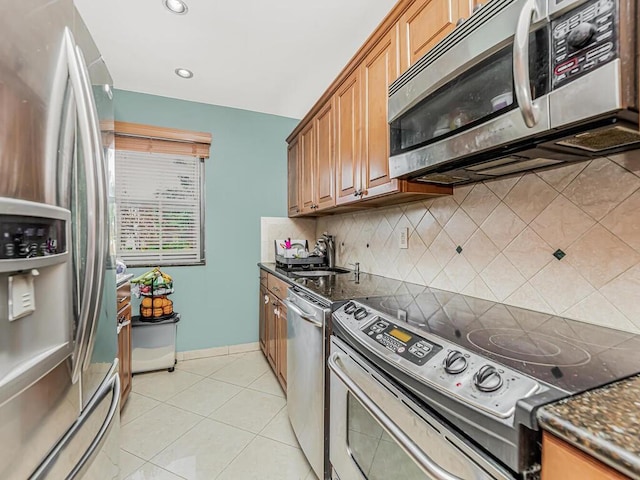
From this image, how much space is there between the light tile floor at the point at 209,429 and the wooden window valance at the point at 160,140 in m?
2.03

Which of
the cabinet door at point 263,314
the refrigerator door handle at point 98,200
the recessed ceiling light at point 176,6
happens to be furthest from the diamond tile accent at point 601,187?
the cabinet door at point 263,314

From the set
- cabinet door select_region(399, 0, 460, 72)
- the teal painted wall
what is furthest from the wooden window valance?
cabinet door select_region(399, 0, 460, 72)

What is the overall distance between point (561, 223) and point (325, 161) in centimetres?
154

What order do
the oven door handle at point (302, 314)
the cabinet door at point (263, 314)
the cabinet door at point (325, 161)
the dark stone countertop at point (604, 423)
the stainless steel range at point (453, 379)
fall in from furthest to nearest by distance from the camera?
1. the cabinet door at point (263, 314)
2. the cabinet door at point (325, 161)
3. the oven door handle at point (302, 314)
4. the stainless steel range at point (453, 379)
5. the dark stone countertop at point (604, 423)

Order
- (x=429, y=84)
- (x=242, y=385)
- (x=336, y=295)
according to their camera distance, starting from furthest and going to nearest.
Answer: (x=242, y=385) < (x=336, y=295) < (x=429, y=84)

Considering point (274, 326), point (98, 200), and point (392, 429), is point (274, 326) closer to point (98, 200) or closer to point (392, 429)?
point (392, 429)

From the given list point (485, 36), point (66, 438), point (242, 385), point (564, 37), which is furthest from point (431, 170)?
point (242, 385)

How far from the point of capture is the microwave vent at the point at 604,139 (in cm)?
75

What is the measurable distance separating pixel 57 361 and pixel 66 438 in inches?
9.3

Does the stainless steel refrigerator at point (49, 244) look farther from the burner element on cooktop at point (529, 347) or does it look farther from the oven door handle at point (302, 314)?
the burner element on cooktop at point (529, 347)

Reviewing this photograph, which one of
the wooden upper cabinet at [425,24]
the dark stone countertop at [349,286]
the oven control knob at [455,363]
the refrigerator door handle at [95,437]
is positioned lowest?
the refrigerator door handle at [95,437]

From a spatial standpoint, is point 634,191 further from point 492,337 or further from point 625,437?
point 625,437

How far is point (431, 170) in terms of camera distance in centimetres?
125

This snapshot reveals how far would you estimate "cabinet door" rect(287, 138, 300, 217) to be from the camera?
290 centimetres
